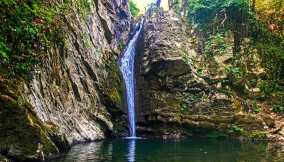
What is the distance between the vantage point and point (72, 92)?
2877 centimetres

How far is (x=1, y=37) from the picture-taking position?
1991 cm

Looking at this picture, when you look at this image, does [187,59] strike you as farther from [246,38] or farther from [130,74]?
[246,38]

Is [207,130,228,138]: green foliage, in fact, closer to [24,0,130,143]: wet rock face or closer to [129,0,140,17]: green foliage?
[24,0,130,143]: wet rock face

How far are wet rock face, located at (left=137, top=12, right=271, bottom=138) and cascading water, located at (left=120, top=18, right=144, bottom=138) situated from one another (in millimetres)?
528

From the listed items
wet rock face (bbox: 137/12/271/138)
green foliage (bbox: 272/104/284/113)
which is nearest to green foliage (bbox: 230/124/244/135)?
wet rock face (bbox: 137/12/271/138)

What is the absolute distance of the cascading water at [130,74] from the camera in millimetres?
35219

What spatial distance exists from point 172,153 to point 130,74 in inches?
635

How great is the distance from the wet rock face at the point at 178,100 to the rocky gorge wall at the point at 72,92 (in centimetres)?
229

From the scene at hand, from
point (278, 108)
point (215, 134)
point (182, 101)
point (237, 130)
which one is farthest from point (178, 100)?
point (278, 108)

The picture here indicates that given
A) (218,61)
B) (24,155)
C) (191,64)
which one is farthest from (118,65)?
(24,155)

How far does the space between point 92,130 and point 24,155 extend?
41.7 feet

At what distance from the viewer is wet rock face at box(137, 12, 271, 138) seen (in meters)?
A: 34.2

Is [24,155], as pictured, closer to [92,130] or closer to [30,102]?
[30,102]

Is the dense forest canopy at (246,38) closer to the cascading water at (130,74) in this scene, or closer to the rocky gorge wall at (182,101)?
the rocky gorge wall at (182,101)
